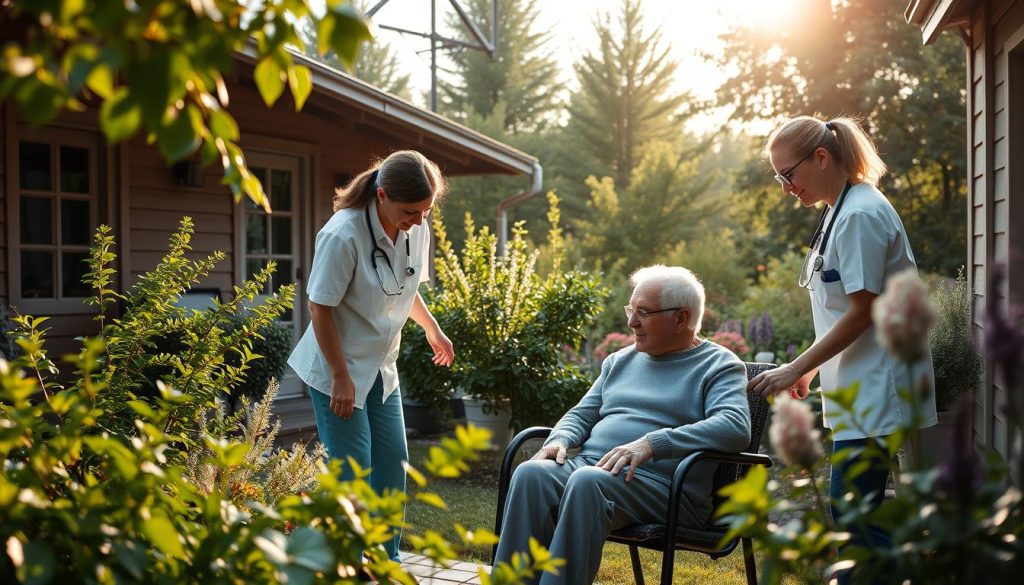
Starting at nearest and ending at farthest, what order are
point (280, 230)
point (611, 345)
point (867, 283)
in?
point (867, 283) → point (280, 230) → point (611, 345)

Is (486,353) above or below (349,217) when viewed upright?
below

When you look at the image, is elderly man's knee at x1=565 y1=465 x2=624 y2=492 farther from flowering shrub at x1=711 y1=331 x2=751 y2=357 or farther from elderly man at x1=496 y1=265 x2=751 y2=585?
flowering shrub at x1=711 y1=331 x2=751 y2=357

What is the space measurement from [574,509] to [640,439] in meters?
0.33

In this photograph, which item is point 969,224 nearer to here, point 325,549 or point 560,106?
point 325,549

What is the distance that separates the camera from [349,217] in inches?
121

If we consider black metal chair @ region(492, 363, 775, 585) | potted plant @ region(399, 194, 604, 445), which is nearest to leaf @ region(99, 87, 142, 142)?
black metal chair @ region(492, 363, 775, 585)

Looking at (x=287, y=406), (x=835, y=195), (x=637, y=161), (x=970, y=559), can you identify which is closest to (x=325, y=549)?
(x=970, y=559)

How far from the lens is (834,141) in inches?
102

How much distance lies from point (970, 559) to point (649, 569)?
117 inches

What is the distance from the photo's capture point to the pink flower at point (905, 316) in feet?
3.23

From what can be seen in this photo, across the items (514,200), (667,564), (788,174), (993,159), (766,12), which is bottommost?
(667,564)

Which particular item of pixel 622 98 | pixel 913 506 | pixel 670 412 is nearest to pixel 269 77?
pixel 913 506

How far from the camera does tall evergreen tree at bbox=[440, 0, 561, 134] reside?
3027 centimetres

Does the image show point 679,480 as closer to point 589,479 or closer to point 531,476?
point 589,479
